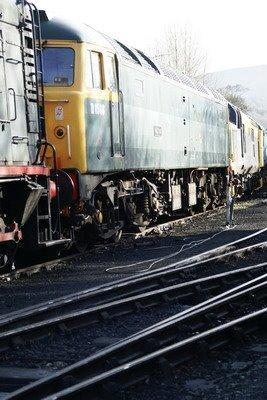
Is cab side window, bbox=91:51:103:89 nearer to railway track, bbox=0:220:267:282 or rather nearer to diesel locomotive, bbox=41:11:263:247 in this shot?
diesel locomotive, bbox=41:11:263:247

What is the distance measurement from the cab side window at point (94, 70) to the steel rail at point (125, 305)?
4378 millimetres

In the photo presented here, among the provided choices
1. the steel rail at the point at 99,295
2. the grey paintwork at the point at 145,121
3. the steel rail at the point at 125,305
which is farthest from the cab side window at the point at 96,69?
the steel rail at the point at 125,305

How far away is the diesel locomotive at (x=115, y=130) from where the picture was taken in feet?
36.5

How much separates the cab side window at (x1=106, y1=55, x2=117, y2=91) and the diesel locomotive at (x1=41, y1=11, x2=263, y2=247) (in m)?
0.02

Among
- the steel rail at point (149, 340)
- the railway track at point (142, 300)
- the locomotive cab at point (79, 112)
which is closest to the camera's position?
the steel rail at point (149, 340)

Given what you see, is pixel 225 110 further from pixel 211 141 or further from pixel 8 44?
pixel 8 44

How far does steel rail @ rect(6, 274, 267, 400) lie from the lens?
14.7 ft

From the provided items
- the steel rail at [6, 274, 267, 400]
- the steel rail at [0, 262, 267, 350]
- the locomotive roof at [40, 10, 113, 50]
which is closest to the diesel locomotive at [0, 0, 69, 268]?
the locomotive roof at [40, 10, 113, 50]

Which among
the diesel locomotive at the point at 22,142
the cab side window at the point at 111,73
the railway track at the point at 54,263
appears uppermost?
the cab side window at the point at 111,73

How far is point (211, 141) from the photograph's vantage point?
20156mm

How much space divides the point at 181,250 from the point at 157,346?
6734 millimetres

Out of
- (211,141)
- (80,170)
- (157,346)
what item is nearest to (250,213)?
(211,141)

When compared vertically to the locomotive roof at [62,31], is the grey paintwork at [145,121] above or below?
below

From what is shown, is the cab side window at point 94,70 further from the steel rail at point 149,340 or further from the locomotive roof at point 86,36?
the steel rail at point 149,340
